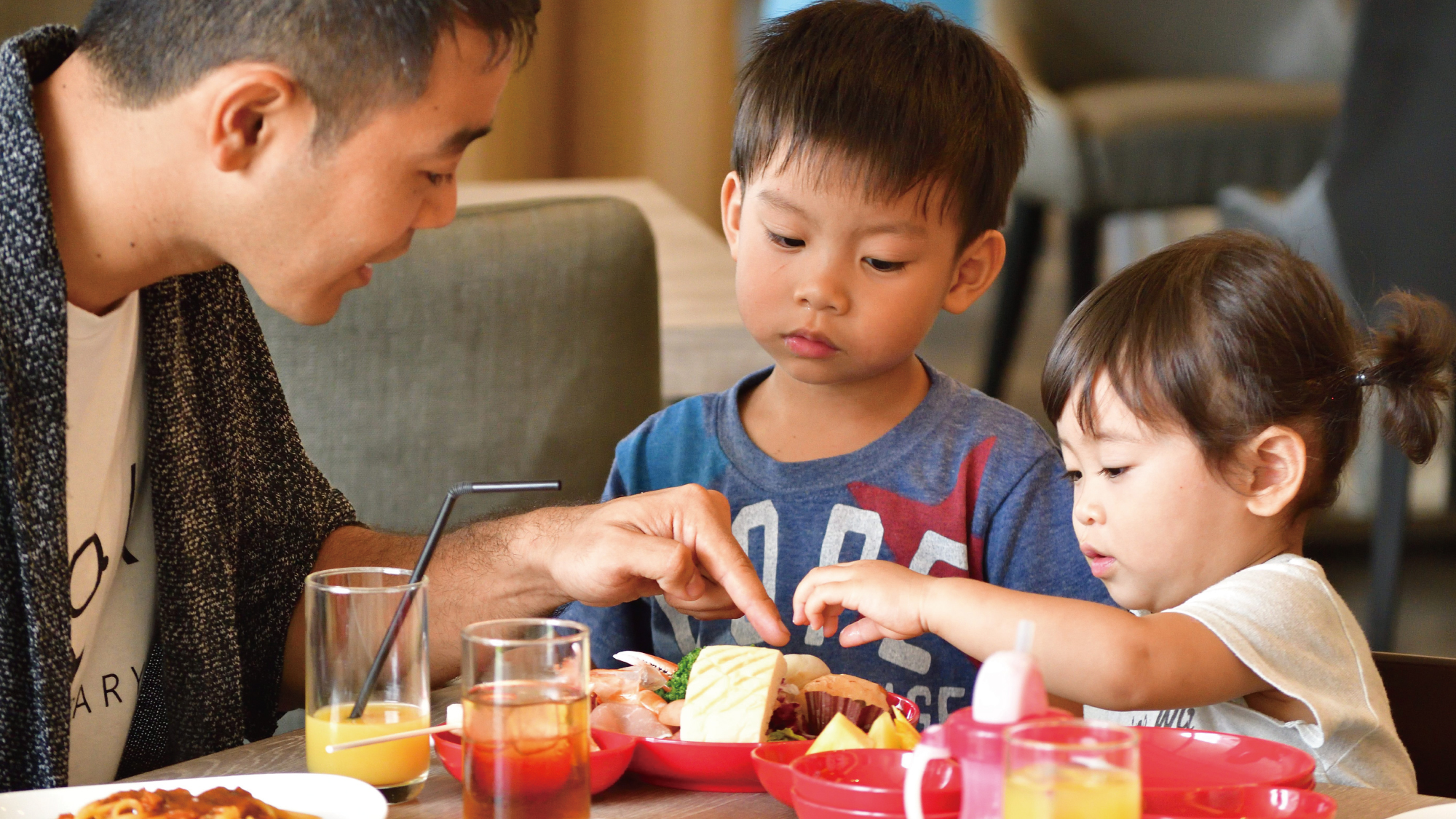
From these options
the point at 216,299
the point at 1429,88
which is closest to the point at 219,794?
the point at 216,299

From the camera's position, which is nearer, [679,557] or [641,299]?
[679,557]

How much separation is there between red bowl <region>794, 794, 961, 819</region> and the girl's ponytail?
0.66 metres

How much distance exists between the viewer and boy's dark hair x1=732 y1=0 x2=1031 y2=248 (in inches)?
53.6

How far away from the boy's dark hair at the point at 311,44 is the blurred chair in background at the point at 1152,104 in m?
3.16

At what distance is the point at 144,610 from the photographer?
126 centimetres

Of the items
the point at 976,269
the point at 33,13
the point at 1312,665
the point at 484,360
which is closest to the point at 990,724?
the point at 1312,665

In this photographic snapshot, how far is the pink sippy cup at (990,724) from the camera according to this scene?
70 centimetres

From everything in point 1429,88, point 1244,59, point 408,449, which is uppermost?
point 1244,59

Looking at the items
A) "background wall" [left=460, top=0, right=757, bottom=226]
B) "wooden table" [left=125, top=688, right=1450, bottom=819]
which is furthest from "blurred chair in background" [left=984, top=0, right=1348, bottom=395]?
"wooden table" [left=125, top=688, right=1450, bottom=819]

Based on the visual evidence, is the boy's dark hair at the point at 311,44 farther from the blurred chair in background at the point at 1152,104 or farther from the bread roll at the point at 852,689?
the blurred chair in background at the point at 1152,104

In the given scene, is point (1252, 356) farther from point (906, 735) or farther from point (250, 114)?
point (250, 114)

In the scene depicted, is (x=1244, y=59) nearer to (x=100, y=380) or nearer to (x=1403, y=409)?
Answer: (x=1403, y=409)

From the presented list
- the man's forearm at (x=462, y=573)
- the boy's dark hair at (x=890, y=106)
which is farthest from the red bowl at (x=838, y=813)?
the boy's dark hair at (x=890, y=106)

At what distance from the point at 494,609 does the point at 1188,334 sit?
67 cm
